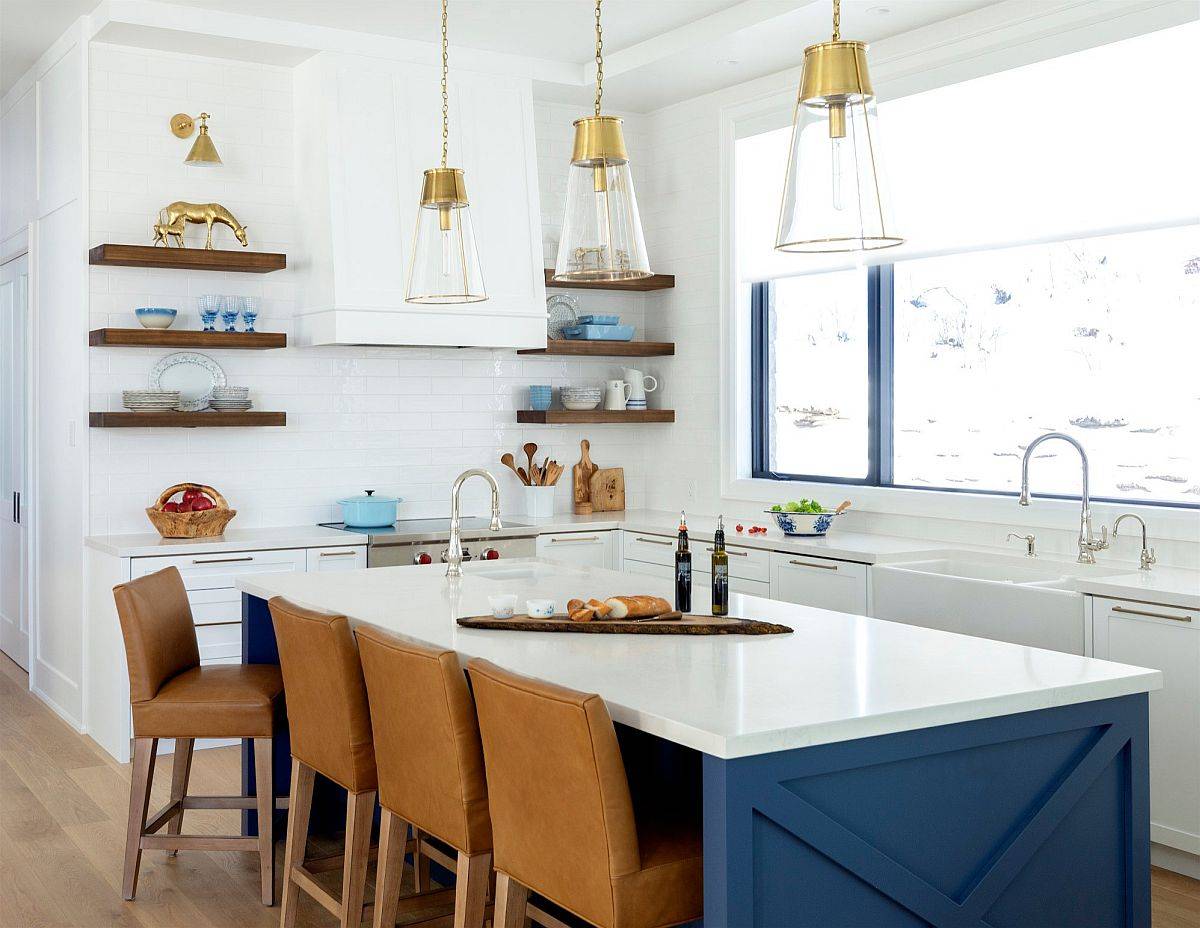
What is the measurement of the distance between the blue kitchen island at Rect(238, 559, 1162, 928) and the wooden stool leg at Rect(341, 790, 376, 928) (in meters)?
0.50

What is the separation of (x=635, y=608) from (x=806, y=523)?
244 cm

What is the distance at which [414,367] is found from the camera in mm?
6801

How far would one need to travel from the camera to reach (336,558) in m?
5.89

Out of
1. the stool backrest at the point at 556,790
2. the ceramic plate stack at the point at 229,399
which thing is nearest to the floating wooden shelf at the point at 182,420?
the ceramic plate stack at the point at 229,399

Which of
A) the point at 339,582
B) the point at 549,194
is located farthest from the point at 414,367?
the point at 339,582

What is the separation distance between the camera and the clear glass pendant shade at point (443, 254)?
3.73 metres

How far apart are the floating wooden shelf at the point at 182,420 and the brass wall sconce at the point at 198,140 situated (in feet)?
3.80

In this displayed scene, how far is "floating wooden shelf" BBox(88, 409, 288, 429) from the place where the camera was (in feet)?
18.8

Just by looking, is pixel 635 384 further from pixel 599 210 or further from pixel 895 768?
pixel 895 768

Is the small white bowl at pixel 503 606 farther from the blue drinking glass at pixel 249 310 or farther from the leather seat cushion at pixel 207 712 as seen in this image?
the blue drinking glass at pixel 249 310

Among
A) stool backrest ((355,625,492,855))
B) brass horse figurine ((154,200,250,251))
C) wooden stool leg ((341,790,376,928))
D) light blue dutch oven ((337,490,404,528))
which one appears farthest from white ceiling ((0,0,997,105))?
wooden stool leg ((341,790,376,928))

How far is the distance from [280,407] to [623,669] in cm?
401

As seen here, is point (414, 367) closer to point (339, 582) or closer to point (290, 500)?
point (290, 500)

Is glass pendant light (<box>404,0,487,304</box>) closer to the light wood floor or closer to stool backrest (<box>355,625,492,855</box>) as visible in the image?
stool backrest (<box>355,625,492,855</box>)
